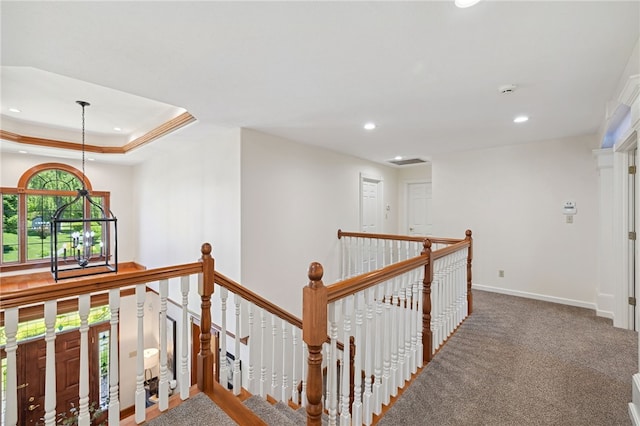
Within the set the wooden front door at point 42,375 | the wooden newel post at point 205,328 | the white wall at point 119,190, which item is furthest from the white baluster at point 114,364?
the white wall at point 119,190

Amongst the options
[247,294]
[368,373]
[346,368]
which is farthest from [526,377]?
[247,294]

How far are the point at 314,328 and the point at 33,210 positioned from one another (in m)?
6.15

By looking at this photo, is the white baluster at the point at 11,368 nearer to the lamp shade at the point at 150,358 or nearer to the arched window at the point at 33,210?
the arched window at the point at 33,210

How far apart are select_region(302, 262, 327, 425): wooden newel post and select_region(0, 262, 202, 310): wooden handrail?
933mm

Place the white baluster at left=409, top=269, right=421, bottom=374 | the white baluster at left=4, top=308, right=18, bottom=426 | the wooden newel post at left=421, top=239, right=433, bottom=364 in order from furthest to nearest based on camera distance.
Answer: the wooden newel post at left=421, top=239, right=433, bottom=364 < the white baluster at left=409, top=269, right=421, bottom=374 < the white baluster at left=4, top=308, right=18, bottom=426

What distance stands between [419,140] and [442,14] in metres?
2.75

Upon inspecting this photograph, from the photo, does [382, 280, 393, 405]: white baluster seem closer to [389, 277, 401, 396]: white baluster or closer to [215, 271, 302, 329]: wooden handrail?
[389, 277, 401, 396]: white baluster

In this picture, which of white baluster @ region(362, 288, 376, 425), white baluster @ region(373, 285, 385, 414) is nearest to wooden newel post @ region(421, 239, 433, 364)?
white baluster @ region(373, 285, 385, 414)

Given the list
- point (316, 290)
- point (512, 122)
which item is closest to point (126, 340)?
point (316, 290)

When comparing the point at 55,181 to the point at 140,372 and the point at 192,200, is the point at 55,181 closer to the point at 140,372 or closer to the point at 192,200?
the point at 192,200

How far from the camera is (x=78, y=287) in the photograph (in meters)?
1.39

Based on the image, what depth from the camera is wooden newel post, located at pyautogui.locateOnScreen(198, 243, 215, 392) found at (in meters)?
1.91

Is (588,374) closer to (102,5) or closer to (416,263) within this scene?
(416,263)

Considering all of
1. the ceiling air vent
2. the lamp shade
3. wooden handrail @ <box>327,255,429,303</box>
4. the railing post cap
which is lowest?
the lamp shade
